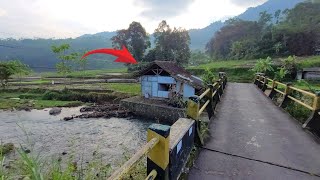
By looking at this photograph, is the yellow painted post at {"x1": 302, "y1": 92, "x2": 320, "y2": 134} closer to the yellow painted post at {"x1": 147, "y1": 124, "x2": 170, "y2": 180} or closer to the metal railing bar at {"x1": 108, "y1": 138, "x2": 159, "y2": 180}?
the yellow painted post at {"x1": 147, "y1": 124, "x2": 170, "y2": 180}

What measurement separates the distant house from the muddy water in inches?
208

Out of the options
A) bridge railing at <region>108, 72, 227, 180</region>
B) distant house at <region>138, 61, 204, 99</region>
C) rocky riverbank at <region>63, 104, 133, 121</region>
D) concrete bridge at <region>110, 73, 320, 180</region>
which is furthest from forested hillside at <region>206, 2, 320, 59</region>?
bridge railing at <region>108, 72, 227, 180</region>

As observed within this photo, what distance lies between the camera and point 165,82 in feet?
96.1

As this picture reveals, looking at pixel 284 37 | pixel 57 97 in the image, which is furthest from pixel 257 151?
pixel 284 37

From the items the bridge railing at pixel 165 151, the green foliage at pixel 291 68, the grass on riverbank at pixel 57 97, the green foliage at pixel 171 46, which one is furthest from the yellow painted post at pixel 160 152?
the green foliage at pixel 171 46

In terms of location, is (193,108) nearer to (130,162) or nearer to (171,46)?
(130,162)

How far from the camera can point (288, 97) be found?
10.2 m

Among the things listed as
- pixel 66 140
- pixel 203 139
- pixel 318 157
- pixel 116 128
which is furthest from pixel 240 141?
pixel 116 128

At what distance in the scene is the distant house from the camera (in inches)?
1078

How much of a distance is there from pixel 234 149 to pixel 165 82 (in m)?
24.0

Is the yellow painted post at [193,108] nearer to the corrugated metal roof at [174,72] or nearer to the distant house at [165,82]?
the corrugated metal roof at [174,72]

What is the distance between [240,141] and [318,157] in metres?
1.62

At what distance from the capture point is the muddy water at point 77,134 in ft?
56.4

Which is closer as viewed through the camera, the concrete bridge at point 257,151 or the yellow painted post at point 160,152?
the yellow painted post at point 160,152
